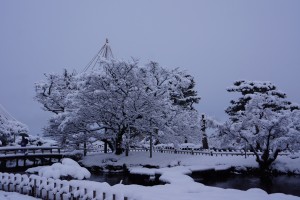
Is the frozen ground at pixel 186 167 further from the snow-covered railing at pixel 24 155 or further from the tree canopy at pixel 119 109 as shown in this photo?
the snow-covered railing at pixel 24 155

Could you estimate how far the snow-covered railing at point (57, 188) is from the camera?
10.3 m

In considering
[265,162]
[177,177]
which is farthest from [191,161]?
[177,177]

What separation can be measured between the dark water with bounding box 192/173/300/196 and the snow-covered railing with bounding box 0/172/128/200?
12.9 metres

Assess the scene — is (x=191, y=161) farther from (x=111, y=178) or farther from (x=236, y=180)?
(x=111, y=178)

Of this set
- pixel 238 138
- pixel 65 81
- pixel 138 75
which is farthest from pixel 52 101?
pixel 238 138

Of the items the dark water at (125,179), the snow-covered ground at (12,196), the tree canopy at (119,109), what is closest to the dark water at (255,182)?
the dark water at (125,179)

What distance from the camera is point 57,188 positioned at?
39.6 feet

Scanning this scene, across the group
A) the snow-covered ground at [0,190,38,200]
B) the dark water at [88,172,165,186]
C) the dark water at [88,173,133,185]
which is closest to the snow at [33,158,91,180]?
the snow-covered ground at [0,190,38,200]

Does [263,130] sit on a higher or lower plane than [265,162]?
higher

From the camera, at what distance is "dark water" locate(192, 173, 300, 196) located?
1972cm

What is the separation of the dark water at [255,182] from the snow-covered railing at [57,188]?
Result: 12.9 metres

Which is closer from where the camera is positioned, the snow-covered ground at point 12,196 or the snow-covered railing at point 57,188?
the snow-covered railing at point 57,188

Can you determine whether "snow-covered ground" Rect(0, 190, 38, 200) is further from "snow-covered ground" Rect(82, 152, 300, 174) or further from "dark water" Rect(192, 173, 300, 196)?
"snow-covered ground" Rect(82, 152, 300, 174)

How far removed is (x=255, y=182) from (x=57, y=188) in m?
15.5
